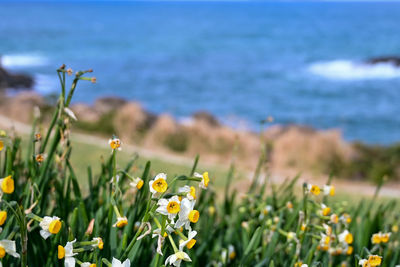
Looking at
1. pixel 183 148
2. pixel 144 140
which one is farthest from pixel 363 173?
pixel 144 140

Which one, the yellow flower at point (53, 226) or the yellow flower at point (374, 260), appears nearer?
the yellow flower at point (53, 226)

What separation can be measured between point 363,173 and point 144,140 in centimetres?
528

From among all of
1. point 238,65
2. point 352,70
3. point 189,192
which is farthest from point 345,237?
point 238,65

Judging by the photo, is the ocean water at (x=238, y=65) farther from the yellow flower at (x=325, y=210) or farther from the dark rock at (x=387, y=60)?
the yellow flower at (x=325, y=210)

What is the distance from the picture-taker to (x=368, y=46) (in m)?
47.8

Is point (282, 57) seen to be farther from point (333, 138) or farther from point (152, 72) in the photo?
point (333, 138)

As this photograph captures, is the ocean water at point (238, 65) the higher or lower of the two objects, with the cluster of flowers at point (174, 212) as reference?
higher

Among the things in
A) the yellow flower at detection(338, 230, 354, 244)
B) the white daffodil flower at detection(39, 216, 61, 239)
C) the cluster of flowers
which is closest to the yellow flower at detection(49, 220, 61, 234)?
the white daffodil flower at detection(39, 216, 61, 239)

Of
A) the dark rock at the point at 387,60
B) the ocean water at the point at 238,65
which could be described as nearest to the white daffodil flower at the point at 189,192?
the ocean water at the point at 238,65

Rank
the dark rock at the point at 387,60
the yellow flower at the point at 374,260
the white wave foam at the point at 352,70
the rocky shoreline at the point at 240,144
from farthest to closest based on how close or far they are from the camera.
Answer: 1. the white wave foam at the point at 352,70
2. the dark rock at the point at 387,60
3. the rocky shoreline at the point at 240,144
4. the yellow flower at the point at 374,260

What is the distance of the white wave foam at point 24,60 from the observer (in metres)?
41.8

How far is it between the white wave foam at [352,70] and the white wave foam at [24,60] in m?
25.0

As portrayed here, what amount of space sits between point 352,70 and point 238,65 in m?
10.7

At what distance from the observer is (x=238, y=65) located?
146 feet
